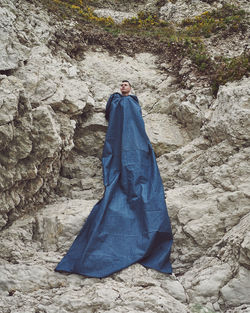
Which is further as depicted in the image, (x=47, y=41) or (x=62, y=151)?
(x=47, y=41)

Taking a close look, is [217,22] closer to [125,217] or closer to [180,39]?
[180,39]

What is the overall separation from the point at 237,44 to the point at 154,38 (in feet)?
6.85

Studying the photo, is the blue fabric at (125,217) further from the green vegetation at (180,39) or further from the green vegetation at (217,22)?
the green vegetation at (217,22)

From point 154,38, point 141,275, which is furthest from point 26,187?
point 154,38

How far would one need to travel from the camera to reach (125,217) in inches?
136

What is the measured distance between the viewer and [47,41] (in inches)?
214

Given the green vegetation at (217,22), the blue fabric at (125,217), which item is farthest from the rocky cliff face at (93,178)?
the green vegetation at (217,22)

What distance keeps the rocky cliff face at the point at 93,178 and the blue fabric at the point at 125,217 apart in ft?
0.50

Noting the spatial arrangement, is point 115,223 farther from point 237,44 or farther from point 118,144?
point 237,44

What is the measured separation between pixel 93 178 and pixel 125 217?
132cm

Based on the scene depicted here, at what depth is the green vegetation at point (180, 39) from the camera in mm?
5233

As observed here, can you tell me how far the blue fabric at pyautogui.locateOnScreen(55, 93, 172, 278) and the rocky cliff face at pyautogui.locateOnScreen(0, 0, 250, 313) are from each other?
0.50 feet

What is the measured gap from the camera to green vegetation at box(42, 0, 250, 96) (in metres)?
5.23

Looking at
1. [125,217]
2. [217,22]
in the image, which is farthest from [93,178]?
[217,22]
